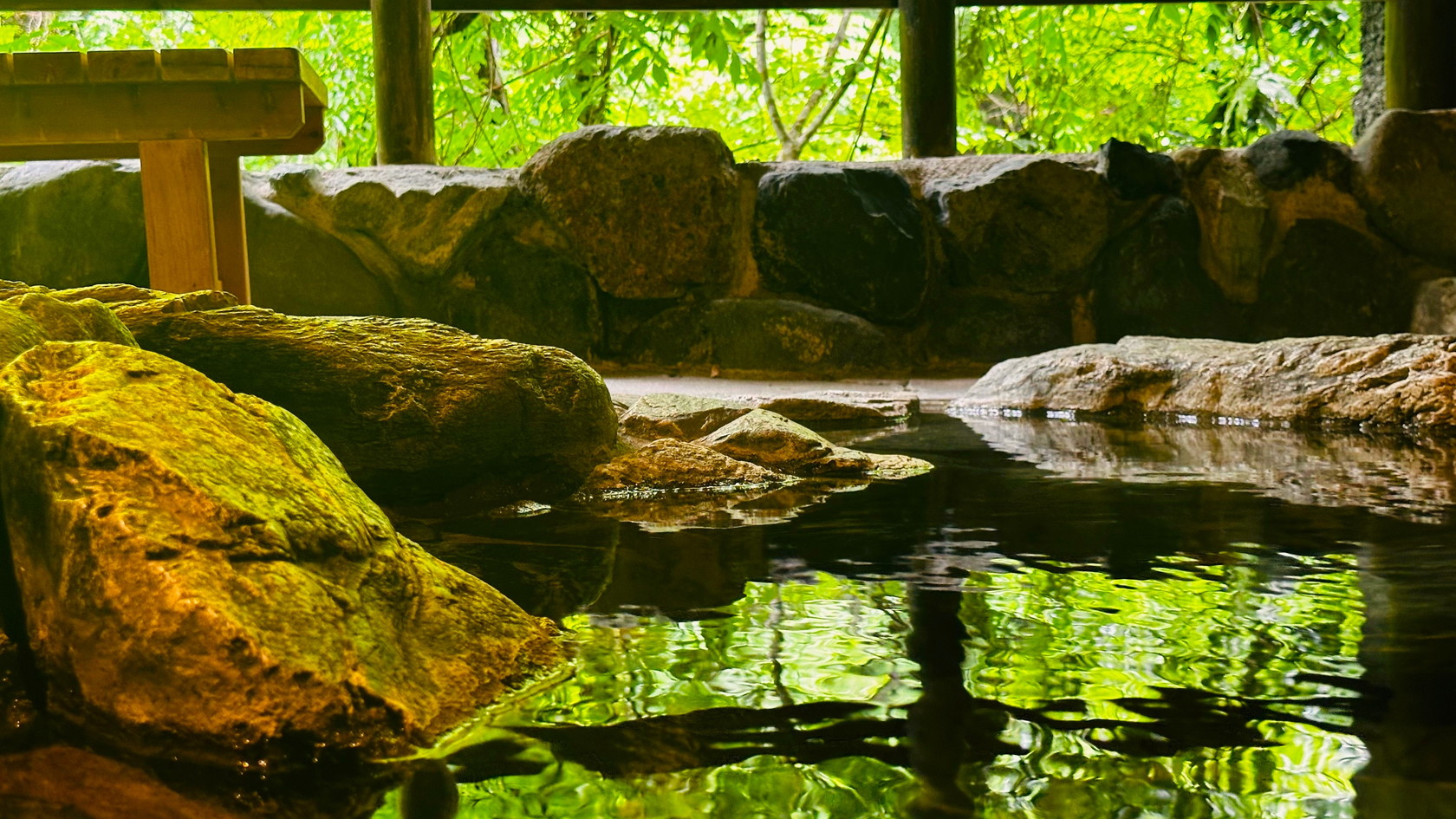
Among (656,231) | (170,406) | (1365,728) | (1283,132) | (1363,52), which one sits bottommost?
(1365,728)

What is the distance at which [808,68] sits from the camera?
12.0 meters

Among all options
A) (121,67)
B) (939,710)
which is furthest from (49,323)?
(939,710)

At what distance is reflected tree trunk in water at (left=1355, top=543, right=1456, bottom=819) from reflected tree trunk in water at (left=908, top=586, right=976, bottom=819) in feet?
1.45

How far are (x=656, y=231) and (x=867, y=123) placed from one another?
6.93 metres

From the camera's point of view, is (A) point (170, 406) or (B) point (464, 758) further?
(A) point (170, 406)

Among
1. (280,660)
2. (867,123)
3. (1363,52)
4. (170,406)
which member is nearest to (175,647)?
(280,660)

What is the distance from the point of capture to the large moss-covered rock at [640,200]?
247 inches

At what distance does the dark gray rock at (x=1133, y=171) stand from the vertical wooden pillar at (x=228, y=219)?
4183mm

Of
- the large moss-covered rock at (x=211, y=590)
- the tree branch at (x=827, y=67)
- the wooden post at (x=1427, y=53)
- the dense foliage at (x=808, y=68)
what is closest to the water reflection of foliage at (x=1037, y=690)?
the large moss-covered rock at (x=211, y=590)

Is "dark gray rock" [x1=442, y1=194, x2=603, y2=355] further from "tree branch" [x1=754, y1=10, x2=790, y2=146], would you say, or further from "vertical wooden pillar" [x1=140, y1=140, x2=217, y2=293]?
"tree branch" [x1=754, y1=10, x2=790, y2=146]

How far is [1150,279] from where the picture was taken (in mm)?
6445

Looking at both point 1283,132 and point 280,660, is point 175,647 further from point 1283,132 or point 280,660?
point 1283,132

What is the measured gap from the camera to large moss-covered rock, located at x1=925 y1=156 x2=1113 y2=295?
6336 mm

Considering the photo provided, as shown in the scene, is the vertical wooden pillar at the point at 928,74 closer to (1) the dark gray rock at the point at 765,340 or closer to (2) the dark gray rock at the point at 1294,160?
(1) the dark gray rock at the point at 765,340
